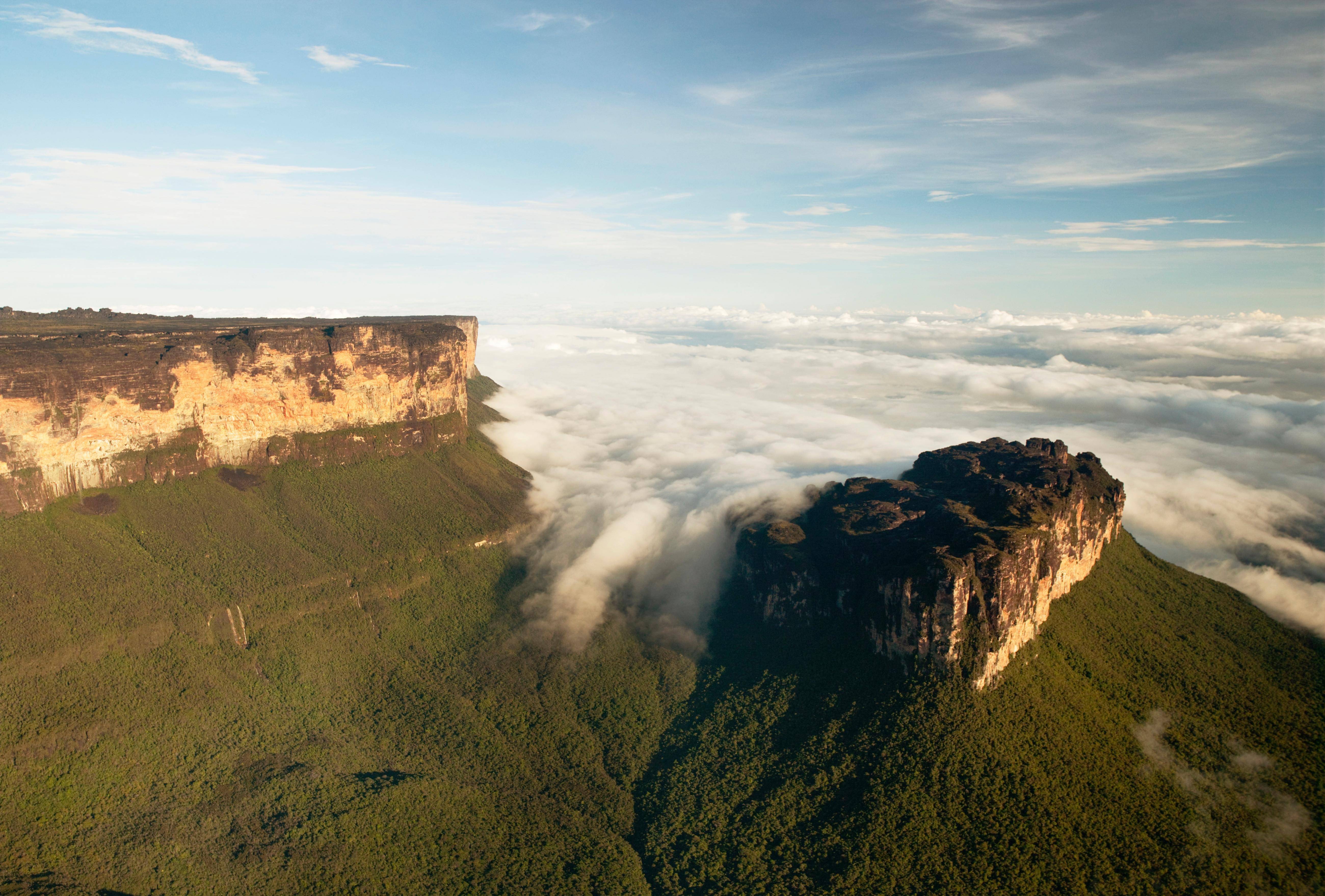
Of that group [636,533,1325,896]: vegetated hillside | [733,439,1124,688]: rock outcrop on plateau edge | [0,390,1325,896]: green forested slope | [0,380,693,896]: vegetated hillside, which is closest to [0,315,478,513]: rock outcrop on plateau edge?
[0,380,693,896]: vegetated hillside

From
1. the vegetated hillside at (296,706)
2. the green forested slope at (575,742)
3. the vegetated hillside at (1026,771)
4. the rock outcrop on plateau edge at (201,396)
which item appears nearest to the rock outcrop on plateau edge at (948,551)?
the vegetated hillside at (1026,771)

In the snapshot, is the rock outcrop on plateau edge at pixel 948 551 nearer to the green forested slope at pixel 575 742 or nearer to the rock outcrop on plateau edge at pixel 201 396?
the green forested slope at pixel 575 742

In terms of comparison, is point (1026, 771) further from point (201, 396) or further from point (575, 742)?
point (201, 396)

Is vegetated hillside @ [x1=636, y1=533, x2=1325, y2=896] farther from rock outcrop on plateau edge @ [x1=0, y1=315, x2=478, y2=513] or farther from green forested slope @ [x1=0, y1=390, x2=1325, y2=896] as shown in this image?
rock outcrop on plateau edge @ [x1=0, y1=315, x2=478, y2=513]

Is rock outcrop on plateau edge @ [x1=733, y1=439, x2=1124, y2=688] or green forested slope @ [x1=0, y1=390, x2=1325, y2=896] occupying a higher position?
rock outcrop on plateau edge @ [x1=733, y1=439, x2=1124, y2=688]

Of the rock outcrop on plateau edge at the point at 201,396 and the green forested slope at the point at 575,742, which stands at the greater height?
the rock outcrop on plateau edge at the point at 201,396

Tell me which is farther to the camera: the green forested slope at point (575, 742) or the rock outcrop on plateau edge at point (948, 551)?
the rock outcrop on plateau edge at point (948, 551)

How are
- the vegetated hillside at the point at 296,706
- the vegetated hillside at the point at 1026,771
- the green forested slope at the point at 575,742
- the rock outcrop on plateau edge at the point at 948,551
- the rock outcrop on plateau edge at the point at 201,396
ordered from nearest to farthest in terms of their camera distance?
the vegetated hillside at the point at 1026,771, the green forested slope at the point at 575,742, the vegetated hillside at the point at 296,706, the rock outcrop on plateau edge at the point at 948,551, the rock outcrop on plateau edge at the point at 201,396
